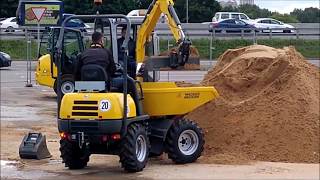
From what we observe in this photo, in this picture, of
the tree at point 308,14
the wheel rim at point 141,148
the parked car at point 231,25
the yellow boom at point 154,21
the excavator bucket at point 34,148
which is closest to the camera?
the wheel rim at point 141,148

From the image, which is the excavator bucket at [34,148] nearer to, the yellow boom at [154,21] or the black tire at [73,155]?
the black tire at [73,155]

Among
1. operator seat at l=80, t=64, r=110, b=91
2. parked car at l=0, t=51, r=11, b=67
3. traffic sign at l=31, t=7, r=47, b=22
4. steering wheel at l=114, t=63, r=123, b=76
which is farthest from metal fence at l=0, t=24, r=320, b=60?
operator seat at l=80, t=64, r=110, b=91

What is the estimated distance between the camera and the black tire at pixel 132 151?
13.3m

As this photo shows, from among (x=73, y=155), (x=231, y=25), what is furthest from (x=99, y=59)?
(x=231, y=25)

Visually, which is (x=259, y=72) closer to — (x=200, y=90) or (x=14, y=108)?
(x=200, y=90)

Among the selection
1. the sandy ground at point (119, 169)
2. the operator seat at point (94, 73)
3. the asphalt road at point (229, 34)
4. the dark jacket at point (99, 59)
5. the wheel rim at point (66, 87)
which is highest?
the dark jacket at point (99, 59)

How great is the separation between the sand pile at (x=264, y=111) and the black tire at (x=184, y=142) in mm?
395

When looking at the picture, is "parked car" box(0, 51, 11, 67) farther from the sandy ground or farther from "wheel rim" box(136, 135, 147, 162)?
"wheel rim" box(136, 135, 147, 162)

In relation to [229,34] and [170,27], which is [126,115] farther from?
[229,34]

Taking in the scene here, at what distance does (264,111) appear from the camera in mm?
16219

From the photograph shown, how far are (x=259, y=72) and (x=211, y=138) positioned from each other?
6.84 ft

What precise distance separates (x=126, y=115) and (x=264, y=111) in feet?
12.9

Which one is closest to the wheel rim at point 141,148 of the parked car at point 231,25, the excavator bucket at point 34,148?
the excavator bucket at point 34,148

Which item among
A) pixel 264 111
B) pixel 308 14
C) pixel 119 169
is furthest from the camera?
pixel 308 14
